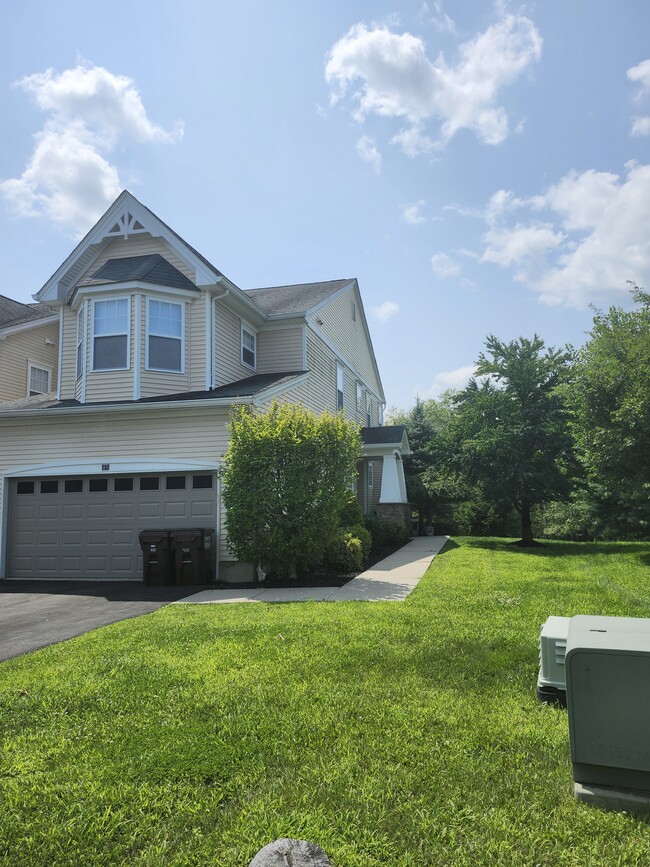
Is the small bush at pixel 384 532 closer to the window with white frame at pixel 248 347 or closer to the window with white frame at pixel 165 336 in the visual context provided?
the window with white frame at pixel 248 347

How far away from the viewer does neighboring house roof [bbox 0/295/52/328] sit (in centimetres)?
1891

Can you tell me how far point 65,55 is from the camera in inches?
408

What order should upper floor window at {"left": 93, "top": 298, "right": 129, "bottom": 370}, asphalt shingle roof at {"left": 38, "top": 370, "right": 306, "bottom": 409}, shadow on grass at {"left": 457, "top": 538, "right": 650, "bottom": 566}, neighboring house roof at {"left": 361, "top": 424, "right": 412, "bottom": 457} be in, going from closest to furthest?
asphalt shingle roof at {"left": 38, "top": 370, "right": 306, "bottom": 409}, upper floor window at {"left": 93, "top": 298, "right": 129, "bottom": 370}, shadow on grass at {"left": 457, "top": 538, "right": 650, "bottom": 566}, neighboring house roof at {"left": 361, "top": 424, "right": 412, "bottom": 457}

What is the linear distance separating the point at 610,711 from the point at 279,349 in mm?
15190

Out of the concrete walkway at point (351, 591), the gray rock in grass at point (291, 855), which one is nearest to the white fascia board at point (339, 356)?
the concrete walkway at point (351, 591)

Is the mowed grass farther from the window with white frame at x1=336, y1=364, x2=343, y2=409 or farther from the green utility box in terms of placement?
the window with white frame at x1=336, y1=364, x2=343, y2=409

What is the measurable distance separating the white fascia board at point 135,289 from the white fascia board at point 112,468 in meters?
4.10

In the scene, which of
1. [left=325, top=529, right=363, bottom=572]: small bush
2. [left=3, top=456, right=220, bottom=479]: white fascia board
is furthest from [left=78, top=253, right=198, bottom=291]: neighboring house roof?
[left=325, top=529, right=363, bottom=572]: small bush

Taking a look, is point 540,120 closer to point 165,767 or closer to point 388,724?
point 388,724

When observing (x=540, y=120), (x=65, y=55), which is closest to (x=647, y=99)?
(x=540, y=120)

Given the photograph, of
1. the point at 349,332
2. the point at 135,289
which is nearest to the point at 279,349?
the point at 135,289

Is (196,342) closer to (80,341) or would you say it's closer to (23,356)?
(80,341)

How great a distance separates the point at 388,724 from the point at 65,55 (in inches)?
475

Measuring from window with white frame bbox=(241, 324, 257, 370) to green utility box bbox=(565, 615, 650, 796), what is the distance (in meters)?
14.1
